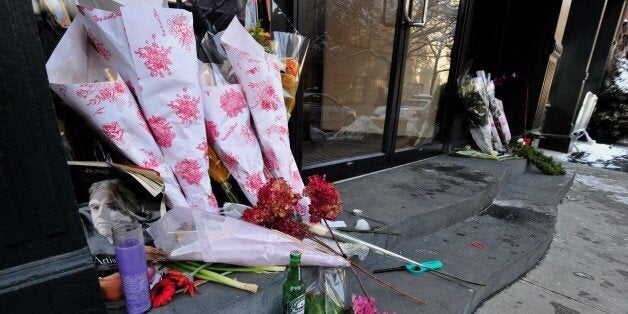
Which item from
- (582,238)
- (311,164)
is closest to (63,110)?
(311,164)

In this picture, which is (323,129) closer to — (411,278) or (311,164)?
(311,164)

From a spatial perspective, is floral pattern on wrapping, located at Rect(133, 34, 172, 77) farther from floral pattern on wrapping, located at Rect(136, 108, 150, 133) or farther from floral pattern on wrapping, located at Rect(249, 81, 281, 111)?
floral pattern on wrapping, located at Rect(249, 81, 281, 111)

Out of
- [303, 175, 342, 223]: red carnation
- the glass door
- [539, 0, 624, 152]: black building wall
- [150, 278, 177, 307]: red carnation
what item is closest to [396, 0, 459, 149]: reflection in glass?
the glass door

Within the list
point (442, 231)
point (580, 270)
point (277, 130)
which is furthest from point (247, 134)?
point (580, 270)

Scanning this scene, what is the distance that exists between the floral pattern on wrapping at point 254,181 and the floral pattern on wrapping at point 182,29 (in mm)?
698

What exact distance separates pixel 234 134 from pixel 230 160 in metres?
0.14

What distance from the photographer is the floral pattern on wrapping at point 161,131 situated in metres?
1.40

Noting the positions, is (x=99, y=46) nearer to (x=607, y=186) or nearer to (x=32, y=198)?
(x=32, y=198)

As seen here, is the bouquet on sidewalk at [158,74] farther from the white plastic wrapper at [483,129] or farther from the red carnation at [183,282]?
the white plastic wrapper at [483,129]

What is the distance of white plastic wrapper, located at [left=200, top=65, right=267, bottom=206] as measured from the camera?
1.56 metres

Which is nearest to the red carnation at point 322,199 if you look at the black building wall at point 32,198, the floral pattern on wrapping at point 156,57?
the floral pattern on wrapping at point 156,57

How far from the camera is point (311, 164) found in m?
2.86

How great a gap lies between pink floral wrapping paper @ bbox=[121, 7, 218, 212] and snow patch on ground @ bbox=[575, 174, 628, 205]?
541 cm

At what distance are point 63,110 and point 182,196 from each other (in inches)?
24.4
